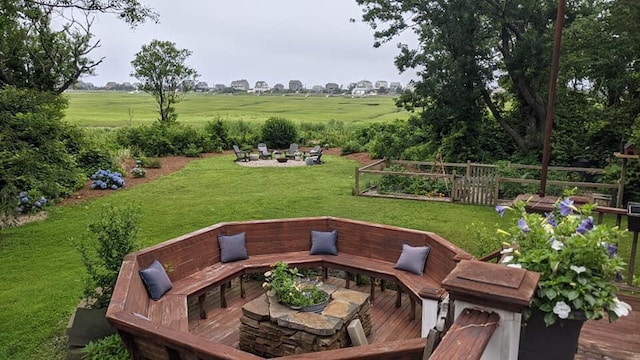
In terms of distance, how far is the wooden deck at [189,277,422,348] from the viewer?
16.9 ft

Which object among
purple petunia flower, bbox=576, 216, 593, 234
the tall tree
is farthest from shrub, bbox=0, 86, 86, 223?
the tall tree

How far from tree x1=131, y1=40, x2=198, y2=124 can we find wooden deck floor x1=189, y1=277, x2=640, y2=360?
20489 millimetres

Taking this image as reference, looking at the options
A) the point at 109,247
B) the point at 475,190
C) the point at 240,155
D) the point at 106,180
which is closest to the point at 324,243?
the point at 109,247

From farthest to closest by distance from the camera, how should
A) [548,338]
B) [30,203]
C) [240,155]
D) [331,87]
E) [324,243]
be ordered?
[331,87], [240,155], [30,203], [324,243], [548,338]

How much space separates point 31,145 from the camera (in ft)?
29.0

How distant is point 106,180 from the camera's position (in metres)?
14.5

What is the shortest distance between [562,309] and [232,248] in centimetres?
513

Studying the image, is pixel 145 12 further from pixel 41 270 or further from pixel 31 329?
pixel 31 329

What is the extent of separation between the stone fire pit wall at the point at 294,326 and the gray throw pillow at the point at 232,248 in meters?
1.45

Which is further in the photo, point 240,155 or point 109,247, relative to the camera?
point 240,155

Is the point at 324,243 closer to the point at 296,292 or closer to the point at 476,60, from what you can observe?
the point at 296,292

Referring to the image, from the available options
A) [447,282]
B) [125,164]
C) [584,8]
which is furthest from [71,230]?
[584,8]

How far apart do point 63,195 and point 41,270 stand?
250 inches

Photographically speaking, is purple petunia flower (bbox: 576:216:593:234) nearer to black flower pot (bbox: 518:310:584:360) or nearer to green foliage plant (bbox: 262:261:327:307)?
black flower pot (bbox: 518:310:584:360)
